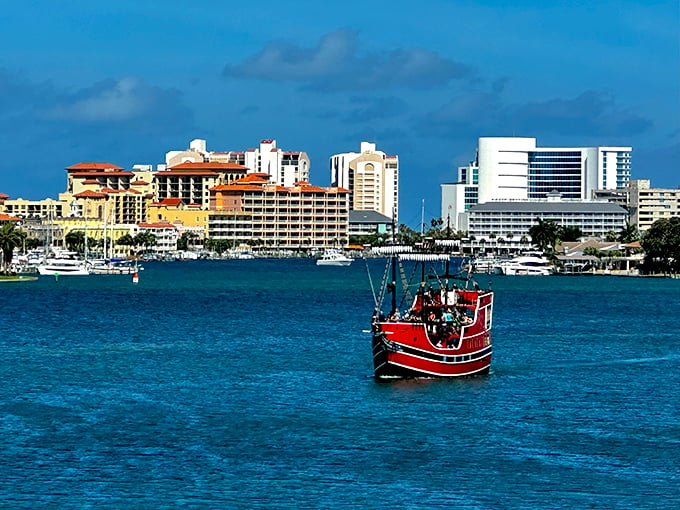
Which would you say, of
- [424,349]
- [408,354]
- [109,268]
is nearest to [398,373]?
[408,354]

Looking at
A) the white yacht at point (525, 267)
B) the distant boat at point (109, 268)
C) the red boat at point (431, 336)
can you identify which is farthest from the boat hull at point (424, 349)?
the distant boat at point (109, 268)

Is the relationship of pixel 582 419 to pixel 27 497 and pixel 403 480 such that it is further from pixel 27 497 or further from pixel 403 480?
pixel 27 497

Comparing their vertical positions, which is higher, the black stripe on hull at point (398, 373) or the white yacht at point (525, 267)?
the white yacht at point (525, 267)

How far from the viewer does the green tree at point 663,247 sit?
149750 millimetres

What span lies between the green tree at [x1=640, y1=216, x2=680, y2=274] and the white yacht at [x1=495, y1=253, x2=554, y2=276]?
697 inches

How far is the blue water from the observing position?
3225 cm

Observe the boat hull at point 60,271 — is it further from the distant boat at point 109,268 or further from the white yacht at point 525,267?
the white yacht at point 525,267

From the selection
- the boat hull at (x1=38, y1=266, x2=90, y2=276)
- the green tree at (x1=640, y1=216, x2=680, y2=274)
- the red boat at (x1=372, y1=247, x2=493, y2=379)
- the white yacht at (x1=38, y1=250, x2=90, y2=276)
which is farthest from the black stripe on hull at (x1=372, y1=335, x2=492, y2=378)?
the boat hull at (x1=38, y1=266, x2=90, y2=276)

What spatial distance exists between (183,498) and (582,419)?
1473 centimetres

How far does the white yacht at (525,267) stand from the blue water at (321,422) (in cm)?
9542

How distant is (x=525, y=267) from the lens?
174 metres

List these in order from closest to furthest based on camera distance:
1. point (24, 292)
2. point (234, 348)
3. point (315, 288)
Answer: point (234, 348) → point (24, 292) → point (315, 288)

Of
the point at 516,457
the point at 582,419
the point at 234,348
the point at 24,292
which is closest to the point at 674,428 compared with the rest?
the point at 582,419

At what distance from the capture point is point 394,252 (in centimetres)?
4869
